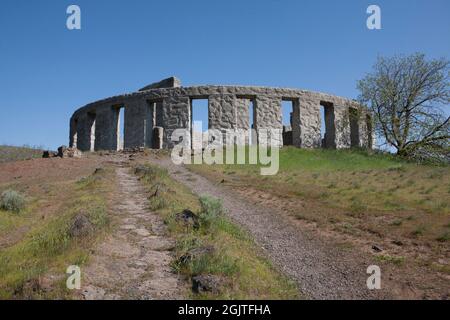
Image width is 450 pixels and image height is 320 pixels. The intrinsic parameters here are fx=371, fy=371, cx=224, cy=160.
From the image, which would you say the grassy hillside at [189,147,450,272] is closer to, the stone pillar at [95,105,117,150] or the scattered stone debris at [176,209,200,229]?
the scattered stone debris at [176,209,200,229]

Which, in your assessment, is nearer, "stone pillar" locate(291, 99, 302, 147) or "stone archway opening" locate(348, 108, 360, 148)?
"stone pillar" locate(291, 99, 302, 147)

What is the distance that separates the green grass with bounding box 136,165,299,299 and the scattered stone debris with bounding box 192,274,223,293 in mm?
78

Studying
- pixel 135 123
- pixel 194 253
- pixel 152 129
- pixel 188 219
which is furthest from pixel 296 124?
pixel 194 253

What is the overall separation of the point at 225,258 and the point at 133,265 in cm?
148

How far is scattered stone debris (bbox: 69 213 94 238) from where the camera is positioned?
6.86 metres

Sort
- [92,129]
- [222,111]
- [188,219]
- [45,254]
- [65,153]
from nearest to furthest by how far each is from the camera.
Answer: [45,254]
[188,219]
[65,153]
[222,111]
[92,129]

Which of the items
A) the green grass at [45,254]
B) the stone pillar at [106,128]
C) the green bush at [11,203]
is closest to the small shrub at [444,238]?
the green grass at [45,254]

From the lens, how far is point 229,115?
24.7 m

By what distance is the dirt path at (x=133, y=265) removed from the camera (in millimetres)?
5074

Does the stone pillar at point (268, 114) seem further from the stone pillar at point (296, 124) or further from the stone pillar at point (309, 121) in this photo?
the stone pillar at point (309, 121)

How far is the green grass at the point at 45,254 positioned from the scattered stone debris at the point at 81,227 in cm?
8

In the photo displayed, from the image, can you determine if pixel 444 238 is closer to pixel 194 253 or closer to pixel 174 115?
pixel 194 253

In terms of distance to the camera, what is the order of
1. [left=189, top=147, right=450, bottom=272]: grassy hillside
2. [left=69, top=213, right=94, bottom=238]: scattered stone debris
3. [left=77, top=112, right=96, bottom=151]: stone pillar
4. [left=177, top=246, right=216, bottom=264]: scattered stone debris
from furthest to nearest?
[left=77, top=112, right=96, bottom=151]: stone pillar
[left=189, top=147, right=450, bottom=272]: grassy hillside
[left=69, top=213, right=94, bottom=238]: scattered stone debris
[left=177, top=246, right=216, bottom=264]: scattered stone debris

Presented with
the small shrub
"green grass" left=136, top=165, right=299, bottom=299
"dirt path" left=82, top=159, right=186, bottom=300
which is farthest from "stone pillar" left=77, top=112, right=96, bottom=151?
the small shrub
